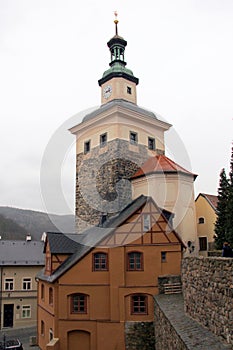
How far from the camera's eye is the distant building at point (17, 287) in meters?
27.3

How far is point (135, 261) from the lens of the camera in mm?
16359

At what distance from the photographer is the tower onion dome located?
100 feet

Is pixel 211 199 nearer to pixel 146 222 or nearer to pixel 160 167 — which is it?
pixel 160 167

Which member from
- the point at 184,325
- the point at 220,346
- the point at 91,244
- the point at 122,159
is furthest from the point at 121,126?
the point at 220,346

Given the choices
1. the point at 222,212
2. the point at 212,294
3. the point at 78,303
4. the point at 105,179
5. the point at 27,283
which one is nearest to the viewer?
the point at 212,294

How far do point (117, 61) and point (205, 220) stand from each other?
1517cm

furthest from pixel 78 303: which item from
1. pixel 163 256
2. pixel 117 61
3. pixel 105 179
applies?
pixel 117 61

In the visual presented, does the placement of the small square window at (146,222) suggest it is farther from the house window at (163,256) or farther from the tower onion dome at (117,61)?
the tower onion dome at (117,61)

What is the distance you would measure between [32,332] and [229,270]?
2185cm

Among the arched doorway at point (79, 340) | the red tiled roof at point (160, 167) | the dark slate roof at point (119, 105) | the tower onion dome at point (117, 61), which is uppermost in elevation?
the tower onion dome at point (117, 61)

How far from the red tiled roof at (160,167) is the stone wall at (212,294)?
43.9 feet

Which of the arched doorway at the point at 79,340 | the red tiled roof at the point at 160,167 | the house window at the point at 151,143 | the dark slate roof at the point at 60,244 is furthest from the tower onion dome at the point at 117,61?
the arched doorway at the point at 79,340

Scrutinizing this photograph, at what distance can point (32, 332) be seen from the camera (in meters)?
25.2

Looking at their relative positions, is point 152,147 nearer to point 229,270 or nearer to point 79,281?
point 79,281
